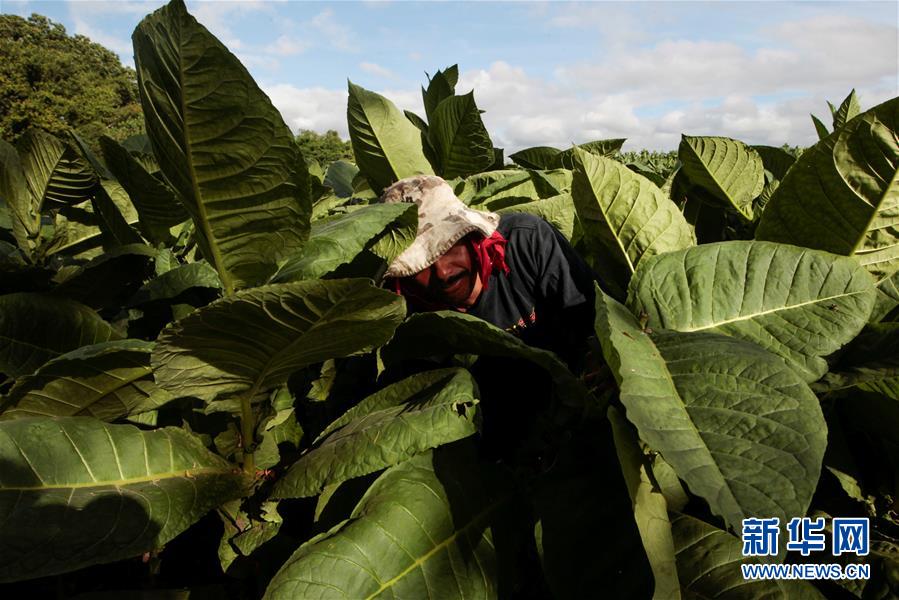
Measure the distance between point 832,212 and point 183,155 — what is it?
4.44ft

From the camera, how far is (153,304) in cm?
162

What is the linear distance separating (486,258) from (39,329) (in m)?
1.20

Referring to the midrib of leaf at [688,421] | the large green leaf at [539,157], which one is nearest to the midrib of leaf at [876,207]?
the midrib of leaf at [688,421]

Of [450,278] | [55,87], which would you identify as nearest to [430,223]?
[450,278]

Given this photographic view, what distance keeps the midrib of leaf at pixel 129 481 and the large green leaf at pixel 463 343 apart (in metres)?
0.43

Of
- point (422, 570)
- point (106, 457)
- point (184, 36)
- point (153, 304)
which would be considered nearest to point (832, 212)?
point (422, 570)

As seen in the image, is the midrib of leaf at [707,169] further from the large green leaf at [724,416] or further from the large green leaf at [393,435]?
the large green leaf at [393,435]

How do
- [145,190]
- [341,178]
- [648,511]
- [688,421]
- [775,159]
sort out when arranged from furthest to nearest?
1. [341,178]
2. [775,159]
3. [145,190]
4. [648,511]
5. [688,421]

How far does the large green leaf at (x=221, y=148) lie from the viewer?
37.2 inches

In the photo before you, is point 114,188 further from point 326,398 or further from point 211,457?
point 211,457

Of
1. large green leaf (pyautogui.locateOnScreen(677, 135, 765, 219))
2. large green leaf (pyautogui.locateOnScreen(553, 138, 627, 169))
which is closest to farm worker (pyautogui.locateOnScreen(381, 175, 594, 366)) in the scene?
large green leaf (pyautogui.locateOnScreen(677, 135, 765, 219))

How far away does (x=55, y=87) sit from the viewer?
2844 cm

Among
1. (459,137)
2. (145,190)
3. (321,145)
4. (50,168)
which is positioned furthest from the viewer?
(321,145)

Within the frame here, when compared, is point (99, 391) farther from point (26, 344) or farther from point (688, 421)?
point (688, 421)
